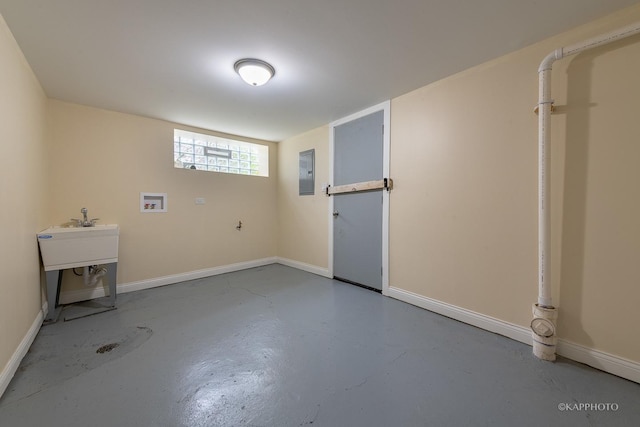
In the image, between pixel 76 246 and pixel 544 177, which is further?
pixel 76 246

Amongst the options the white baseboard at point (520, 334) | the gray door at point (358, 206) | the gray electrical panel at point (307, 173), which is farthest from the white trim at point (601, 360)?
the gray electrical panel at point (307, 173)

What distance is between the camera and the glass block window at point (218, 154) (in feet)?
12.2

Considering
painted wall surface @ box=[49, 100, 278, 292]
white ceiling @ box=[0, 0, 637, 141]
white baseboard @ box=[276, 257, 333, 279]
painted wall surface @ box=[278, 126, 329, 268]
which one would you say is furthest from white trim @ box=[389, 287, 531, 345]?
painted wall surface @ box=[49, 100, 278, 292]

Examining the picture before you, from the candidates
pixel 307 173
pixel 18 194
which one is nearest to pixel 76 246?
pixel 18 194

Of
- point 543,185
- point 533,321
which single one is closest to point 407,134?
point 543,185

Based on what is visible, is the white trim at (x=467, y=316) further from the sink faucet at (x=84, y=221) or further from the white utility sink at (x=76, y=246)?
the sink faucet at (x=84, y=221)

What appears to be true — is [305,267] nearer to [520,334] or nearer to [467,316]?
[467,316]

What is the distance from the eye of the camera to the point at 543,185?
5.76ft

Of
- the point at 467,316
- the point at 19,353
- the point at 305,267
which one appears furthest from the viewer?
the point at 305,267

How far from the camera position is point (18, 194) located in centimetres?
182

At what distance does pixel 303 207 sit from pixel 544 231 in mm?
3082

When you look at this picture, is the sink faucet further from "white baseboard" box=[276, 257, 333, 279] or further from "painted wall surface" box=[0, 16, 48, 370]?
"white baseboard" box=[276, 257, 333, 279]

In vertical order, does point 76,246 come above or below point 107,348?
above

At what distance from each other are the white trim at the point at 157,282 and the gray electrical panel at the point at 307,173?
1525 millimetres
